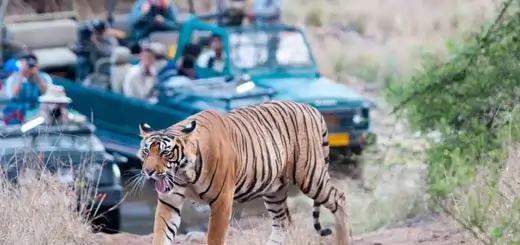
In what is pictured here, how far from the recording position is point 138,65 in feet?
45.6

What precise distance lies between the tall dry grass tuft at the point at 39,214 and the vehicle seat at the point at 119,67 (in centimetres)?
582

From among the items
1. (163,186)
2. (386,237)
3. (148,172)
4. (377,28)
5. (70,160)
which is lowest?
(377,28)

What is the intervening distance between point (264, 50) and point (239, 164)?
6417mm

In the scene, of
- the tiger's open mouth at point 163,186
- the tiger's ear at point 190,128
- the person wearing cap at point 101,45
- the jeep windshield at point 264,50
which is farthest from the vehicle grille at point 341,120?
the tiger's open mouth at point 163,186

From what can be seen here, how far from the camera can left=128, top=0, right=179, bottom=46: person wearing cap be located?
640 inches

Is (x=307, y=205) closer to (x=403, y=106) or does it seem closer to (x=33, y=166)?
(x=403, y=106)

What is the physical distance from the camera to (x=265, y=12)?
17016 mm

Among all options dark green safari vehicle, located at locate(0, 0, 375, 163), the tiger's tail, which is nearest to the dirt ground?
the tiger's tail

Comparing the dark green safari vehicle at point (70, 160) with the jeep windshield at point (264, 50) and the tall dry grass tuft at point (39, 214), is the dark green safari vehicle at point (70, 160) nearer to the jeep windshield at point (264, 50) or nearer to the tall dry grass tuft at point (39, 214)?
the tall dry grass tuft at point (39, 214)

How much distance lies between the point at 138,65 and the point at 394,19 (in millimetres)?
12414

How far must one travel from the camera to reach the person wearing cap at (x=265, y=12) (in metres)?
Answer: 16.9

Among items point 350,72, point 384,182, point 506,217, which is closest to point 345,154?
point 384,182

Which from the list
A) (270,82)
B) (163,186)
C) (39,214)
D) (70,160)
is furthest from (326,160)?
(270,82)

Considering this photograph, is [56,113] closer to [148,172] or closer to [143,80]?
[143,80]
